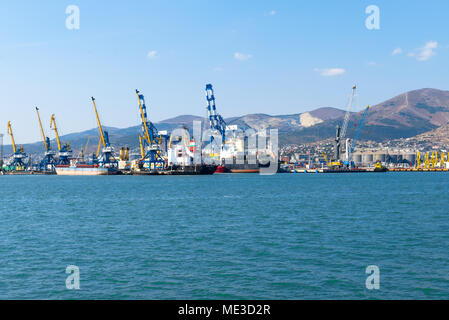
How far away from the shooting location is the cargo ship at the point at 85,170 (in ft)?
589

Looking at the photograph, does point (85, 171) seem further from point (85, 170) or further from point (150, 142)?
→ point (150, 142)

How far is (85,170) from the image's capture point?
183 meters

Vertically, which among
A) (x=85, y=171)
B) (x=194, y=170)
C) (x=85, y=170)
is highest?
(x=85, y=170)

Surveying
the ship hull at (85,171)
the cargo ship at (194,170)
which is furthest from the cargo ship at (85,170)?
the cargo ship at (194,170)

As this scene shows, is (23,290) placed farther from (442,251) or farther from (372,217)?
(372,217)

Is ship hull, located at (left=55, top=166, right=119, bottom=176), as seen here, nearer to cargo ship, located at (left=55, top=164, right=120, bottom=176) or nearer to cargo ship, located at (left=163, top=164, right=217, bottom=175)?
cargo ship, located at (left=55, top=164, right=120, bottom=176)

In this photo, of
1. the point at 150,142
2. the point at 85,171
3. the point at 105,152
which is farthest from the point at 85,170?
the point at 150,142

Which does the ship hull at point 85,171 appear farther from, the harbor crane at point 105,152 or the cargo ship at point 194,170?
the cargo ship at point 194,170

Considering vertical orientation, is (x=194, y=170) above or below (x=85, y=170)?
below

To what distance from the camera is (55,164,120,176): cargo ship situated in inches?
7072

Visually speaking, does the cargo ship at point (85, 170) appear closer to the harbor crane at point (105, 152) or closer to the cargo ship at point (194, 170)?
the harbor crane at point (105, 152)

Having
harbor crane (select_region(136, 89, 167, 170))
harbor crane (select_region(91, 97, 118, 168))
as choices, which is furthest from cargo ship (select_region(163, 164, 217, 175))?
harbor crane (select_region(91, 97, 118, 168))

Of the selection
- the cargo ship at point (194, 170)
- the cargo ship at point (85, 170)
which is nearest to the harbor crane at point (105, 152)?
the cargo ship at point (85, 170)

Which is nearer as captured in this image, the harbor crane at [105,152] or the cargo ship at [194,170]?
the cargo ship at [194,170]
